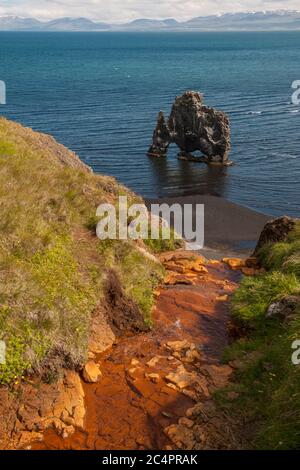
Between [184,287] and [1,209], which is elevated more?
[1,209]

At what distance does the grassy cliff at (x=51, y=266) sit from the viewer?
11.2m

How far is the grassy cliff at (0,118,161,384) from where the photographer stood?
440 inches

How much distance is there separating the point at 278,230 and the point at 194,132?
4379 cm

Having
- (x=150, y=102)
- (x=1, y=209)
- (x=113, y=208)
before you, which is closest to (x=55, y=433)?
(x=1, y=209)

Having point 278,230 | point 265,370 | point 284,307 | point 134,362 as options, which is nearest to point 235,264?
point 278,230

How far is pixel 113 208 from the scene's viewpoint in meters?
20.4

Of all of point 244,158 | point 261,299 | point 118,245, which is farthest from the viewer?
Result: point 244,158

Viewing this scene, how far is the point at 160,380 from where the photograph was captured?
471 inches

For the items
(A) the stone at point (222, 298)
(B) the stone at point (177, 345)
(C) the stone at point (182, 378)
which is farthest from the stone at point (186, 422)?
(A) the stone at point (222, 298)

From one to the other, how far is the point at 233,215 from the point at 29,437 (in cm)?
3885

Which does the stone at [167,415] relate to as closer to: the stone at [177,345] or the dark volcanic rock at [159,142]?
the stone at [177,345]

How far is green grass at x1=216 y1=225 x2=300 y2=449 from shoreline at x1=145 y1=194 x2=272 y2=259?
18132mm

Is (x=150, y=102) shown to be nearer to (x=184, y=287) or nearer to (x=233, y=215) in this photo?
(x=233, y=215)

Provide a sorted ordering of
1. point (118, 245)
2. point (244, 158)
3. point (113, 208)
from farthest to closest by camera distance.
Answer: point (244, 158)
point (113, 208)
point (118, 245)
